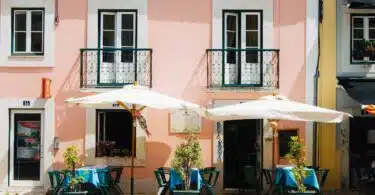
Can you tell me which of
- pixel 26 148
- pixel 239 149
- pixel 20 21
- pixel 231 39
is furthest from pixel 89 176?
pixel 231 39

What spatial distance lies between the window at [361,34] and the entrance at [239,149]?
334 cm

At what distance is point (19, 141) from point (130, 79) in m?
3.53

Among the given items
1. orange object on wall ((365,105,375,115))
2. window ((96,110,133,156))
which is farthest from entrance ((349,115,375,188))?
window ((96,110,133,156))

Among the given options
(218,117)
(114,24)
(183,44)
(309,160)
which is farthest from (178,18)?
(309,160)

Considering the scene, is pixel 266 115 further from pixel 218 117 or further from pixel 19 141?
pixel 19 141

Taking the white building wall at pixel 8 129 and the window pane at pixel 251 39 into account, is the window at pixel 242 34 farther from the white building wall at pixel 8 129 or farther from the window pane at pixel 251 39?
the white building wall at pixel 8 129

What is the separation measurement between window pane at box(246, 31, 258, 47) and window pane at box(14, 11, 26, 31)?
618 centimetres

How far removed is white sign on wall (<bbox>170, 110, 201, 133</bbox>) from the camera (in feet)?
54.2

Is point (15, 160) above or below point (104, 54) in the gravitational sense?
below

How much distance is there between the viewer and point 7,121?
54.1 feet

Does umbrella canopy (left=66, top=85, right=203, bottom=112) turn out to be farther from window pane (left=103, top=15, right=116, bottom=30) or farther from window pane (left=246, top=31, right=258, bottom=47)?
window pane (left=246, top=31, right=258, bottom=47)

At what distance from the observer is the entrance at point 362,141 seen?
17.0 m

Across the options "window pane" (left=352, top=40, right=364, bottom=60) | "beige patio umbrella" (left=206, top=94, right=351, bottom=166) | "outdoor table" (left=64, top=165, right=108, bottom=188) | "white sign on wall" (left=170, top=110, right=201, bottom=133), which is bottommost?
"outdoor table" (left=64, top=165, right=108, bottom=188)

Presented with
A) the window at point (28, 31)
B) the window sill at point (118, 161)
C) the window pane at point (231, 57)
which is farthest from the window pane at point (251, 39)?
the window at point (28, 31)
